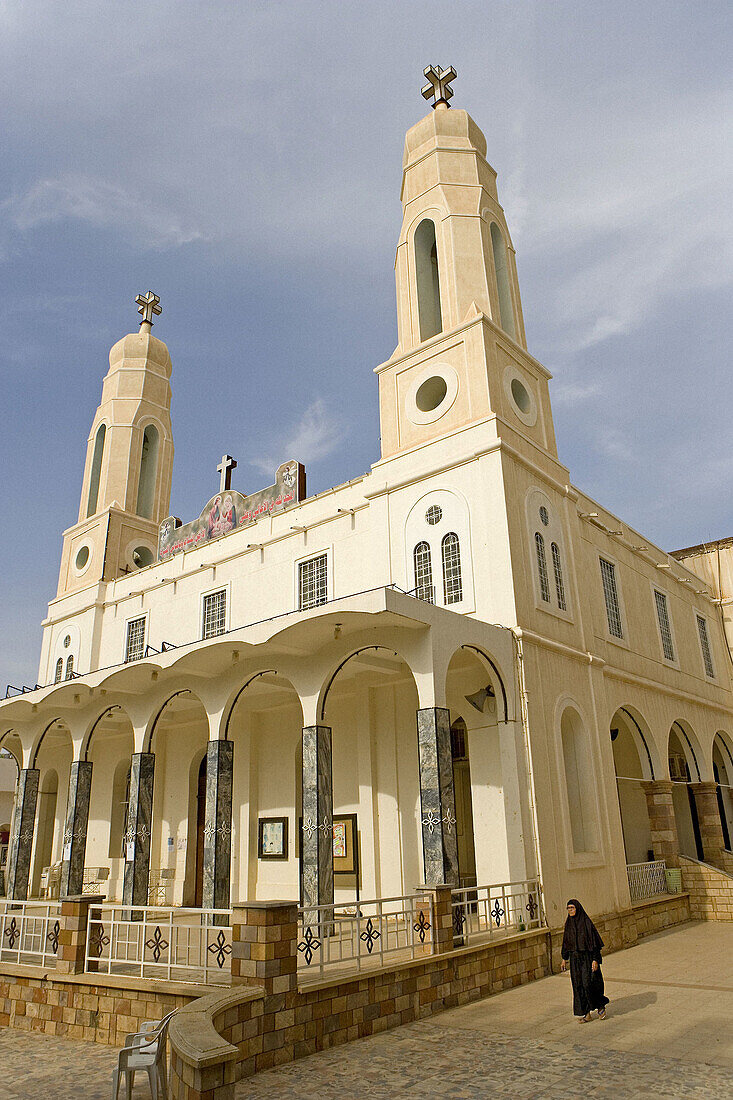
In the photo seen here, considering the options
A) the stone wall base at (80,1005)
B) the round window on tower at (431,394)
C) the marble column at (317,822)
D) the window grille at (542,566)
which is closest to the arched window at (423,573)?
the window grille at (542,566)

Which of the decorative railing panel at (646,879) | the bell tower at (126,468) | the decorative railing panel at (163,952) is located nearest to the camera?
the decorative railing panel at (163,952)

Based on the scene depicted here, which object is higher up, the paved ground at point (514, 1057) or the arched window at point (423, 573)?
the arched window at point (423, 573)

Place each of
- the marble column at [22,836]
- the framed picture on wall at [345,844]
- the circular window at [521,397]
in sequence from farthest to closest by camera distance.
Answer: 1. the circular window at [521,397]
2. the marble column at [22,836]
3. the framed picture on wall at [345,844]

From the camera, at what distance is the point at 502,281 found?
1856cm

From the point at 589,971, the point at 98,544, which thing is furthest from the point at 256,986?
the point at 98,544

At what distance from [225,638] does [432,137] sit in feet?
45.2

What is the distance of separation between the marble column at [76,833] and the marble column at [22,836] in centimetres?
146

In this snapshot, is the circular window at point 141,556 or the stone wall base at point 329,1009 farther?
the circular window at point 141,556

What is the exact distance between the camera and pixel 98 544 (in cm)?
2391

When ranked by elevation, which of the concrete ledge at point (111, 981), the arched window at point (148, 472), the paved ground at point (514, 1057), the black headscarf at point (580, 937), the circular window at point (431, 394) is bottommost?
the paved ground at point (514, 1057)

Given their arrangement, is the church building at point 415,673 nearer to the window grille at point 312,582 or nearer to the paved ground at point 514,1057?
the window grille at point 312,582

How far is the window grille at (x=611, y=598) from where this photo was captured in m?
18.4

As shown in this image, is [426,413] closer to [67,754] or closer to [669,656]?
[669,656]

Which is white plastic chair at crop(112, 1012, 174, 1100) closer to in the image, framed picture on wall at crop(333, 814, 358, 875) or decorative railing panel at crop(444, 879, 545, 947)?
decorative railing panel at crop(444, 879, 545, 947)
